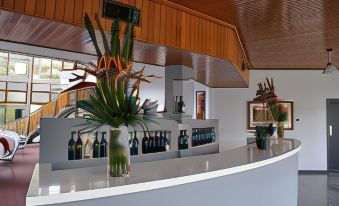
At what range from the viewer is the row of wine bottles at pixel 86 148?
9.13 feet

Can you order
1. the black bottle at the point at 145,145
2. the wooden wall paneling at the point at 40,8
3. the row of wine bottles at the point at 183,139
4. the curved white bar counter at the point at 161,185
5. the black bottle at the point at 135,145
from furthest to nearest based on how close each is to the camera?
the row of wine bottles at the point at 183,139
the black bottle at the point at 145,145
the black bottle at the point at 135,145
the wooden wall paneling at the point at 40,8
the curved white bar counter at the point at 161,185

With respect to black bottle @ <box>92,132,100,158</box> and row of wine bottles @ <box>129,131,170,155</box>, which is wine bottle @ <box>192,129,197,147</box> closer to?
row of wine bottles @ <box>129,131,170,155</box>

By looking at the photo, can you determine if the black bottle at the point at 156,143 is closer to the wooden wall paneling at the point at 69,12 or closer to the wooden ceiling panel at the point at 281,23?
the wooden wall paneling at the point at 69,12

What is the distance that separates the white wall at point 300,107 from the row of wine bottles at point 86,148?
6.44 meters

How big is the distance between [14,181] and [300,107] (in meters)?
8.01

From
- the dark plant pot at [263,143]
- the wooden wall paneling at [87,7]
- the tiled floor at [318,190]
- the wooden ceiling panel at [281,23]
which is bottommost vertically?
the tiled floor at [318,190]

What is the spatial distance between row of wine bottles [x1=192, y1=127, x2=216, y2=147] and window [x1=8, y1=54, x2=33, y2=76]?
11795 millimetres

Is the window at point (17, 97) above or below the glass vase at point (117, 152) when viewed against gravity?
above

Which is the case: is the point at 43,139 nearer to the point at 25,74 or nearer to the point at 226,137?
the point at 226,137

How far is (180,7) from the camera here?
162 inches

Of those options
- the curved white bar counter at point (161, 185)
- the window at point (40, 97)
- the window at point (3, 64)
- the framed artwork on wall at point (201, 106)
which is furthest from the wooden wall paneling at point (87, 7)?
the window at point (40, 97)

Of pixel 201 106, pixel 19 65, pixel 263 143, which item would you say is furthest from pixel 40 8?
pixel 19 65

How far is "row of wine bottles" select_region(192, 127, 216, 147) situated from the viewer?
5070mm

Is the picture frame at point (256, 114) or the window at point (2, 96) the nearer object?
the picture frame at point (256, 114)
